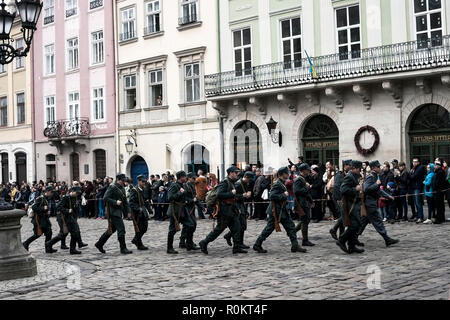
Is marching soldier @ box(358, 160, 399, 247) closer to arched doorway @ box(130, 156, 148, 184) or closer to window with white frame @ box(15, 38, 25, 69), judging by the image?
arched doorway @ box(130, 156, 148, 184)

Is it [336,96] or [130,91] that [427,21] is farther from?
[130,91]

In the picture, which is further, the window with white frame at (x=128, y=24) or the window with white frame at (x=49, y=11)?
the window with white frame at (x=49, y=11)

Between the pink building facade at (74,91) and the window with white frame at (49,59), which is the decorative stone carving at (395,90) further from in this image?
the window with white frame at (49,59)

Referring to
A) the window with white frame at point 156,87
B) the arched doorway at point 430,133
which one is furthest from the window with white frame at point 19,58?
the arched doorway at point 430,133

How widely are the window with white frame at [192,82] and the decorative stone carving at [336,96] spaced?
7.47 meters

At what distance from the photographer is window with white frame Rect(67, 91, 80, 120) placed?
35844 mm

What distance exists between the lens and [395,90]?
2227 centimetres

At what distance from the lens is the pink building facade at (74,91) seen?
111 ft

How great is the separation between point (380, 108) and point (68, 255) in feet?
44.4

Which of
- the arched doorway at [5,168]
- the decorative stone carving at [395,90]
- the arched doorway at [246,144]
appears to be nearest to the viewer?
the decorative stone carving at [395,90]

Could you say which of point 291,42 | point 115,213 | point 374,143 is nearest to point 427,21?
point 374,143

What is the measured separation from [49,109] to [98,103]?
528 centimetres
